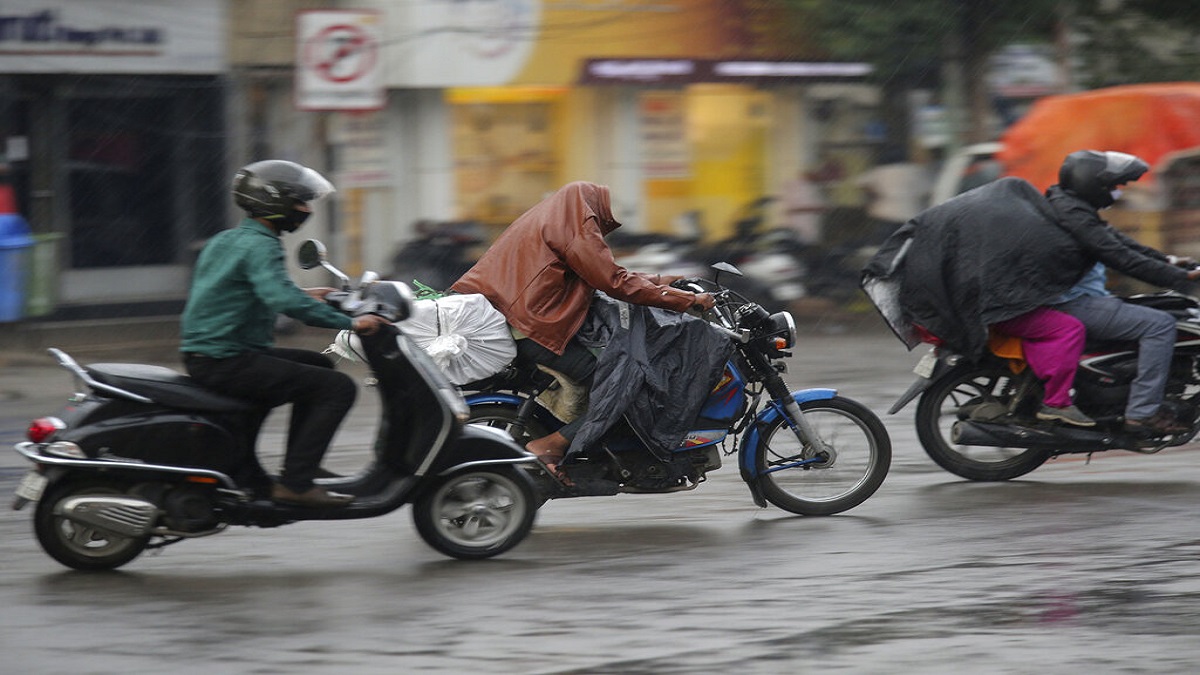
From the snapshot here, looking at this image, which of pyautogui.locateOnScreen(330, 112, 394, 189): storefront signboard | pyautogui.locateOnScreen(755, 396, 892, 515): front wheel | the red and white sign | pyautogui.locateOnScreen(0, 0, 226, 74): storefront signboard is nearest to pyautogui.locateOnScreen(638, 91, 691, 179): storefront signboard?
pyautogui.locateOnScreen(330, 112, 394, 189): storefront signboard

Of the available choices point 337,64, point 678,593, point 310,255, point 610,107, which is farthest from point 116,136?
point 678,593

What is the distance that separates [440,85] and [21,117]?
→ 4.49 m

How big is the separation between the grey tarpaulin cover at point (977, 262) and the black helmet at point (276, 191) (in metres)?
3.04

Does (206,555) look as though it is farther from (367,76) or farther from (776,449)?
(367,76)

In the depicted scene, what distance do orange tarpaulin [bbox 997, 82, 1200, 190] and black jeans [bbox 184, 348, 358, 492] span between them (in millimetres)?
10662

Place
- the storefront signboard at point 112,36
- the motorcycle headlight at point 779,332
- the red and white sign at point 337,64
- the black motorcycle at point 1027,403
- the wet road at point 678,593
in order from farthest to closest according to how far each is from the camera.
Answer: the storefront signboard at point 112,36
the red and white sign at point 337,64
the black motorcycle at point 1027,403
the motorcycle headlight at point 779,332
the wet road at point 678,593

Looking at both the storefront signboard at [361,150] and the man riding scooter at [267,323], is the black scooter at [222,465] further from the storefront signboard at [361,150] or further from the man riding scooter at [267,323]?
the storefront signboard at [361,150]

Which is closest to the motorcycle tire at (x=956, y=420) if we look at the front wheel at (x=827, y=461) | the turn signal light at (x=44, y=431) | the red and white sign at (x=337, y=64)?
the front wheel at (x=827, y=461)

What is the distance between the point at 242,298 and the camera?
21.8 feet

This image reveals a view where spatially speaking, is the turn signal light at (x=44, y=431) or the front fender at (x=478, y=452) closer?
the turn signal light at (x=44, y=431)

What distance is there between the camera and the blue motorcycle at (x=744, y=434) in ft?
24.4

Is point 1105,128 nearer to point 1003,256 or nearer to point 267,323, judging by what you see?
point 1003,256

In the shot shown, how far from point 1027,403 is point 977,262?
77cm

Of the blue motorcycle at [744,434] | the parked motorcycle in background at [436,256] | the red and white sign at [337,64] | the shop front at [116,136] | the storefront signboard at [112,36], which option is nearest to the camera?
the blue motorcycle at [744,434]
